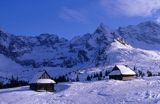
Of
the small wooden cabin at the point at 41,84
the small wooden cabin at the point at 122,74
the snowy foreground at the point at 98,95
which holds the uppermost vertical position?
the small wooden cabin at the point at 122,74

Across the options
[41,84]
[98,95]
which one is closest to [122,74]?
[41,84]

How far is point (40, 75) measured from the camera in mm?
109625

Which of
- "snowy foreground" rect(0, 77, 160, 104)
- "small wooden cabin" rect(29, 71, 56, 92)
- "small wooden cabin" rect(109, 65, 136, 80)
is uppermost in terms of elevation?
"small wooden cabin" rect(109, 65, 136, 80)

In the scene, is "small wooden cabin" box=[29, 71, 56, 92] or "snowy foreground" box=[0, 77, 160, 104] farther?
"small wooden cabin" box=[29, 71, 56, 92]

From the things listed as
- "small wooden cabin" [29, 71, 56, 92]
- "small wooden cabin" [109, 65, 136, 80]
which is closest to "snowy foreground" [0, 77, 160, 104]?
"small wooden cabin" [29, 71, 56, 92]

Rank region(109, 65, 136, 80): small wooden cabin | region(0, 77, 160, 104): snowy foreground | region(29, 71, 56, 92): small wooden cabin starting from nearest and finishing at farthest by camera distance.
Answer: region(0, 77, 160, 104): snowy foreground < region(29, 71, 56, 92): small wooden cabin < region(109, 65, 136, 80): small wooden cabin

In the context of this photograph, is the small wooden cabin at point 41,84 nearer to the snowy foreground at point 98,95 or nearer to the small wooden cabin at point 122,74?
the snowy foreground at point 98,95

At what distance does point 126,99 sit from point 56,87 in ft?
128

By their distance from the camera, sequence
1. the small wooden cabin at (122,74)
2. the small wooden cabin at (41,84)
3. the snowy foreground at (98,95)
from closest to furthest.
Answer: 1. the snowy foreground at (98,95)
2. the small wooden cabin at (41,84)
3. the small wooden cabin at (122,74)

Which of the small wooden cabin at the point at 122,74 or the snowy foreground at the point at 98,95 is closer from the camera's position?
the snowy foreground at the point at 98,95

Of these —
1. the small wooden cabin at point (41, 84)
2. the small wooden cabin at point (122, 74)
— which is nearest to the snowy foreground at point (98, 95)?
the small wooden cabin at point (41, 84)

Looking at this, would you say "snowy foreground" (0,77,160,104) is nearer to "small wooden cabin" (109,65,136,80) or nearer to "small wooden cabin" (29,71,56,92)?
"small wooden cabin" (29,71,56,92)

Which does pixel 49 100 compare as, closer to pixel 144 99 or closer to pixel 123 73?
pixel 144 99

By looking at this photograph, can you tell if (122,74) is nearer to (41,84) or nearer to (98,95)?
(41,84)
